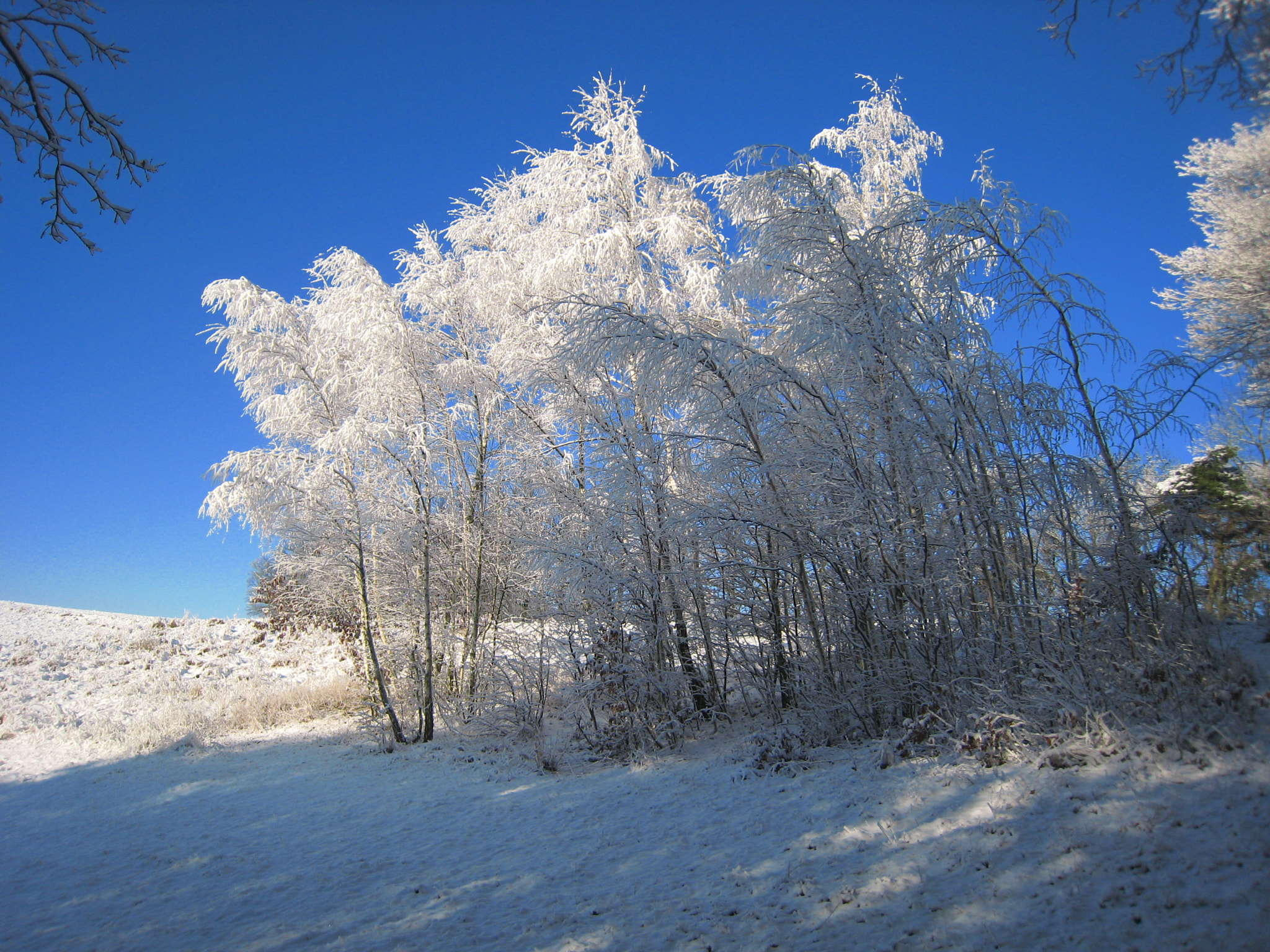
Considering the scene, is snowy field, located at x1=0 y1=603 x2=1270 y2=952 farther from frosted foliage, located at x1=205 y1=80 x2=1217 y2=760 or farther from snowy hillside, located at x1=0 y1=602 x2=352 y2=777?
snowy hillside, located at x1=0 y1=602 x2=352 y2=777

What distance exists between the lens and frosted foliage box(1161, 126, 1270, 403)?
348 centimetres

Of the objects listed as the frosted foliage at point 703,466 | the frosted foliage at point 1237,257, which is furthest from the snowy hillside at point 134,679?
the frosted foliage at point 1237,257

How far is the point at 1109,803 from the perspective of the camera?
8.48ft

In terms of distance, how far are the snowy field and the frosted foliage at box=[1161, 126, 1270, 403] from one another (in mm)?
1841

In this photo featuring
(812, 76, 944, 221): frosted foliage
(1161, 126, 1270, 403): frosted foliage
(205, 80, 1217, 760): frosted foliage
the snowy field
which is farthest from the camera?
(812, 76, 944, 221): frosted foliage

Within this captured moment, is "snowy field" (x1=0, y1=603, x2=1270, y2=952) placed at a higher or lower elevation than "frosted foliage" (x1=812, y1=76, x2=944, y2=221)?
lower

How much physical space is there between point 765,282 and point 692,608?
134 inches

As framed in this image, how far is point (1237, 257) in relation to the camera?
515 centimetres

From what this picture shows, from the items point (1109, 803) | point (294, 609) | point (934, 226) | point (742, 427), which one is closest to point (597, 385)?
point (742, 427)

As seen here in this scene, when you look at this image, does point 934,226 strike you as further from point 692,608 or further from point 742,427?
point 692,608

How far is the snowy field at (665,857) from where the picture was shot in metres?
2.20

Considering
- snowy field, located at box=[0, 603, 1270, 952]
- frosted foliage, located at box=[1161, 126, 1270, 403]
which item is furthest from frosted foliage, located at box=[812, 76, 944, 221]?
snowy field, located at box=[0, 603, 1270, 952]

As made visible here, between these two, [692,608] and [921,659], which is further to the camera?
[692,608]

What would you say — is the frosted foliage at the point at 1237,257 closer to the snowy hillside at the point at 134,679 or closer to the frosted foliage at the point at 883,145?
the frosted foliage at the point at 883,145
